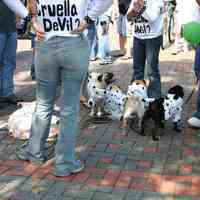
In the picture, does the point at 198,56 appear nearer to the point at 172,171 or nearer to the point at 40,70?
the point at 172,171

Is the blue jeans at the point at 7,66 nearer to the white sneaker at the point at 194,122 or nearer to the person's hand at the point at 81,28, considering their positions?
the white sneaker at the point at 194,122

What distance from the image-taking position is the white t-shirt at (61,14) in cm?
415

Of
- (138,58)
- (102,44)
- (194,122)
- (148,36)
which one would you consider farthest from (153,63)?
(102,44)

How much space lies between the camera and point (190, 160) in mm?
4926

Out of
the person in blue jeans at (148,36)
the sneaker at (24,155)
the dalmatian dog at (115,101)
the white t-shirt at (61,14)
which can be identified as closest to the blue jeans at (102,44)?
the person in blue jeans at (148,36)

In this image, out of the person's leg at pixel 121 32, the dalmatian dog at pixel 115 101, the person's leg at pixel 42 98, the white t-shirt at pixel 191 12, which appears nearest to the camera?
the person's leg at pixel 42 98

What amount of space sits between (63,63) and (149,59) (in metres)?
2.72

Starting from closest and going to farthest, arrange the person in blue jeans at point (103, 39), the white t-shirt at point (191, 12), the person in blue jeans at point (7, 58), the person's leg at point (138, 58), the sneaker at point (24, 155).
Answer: the sneaker at point (24, 155)
the white t-shirt at point (191, 12)
the person in blue jeans at point (7, 58)
the person's leg at point (138, 58)
the person in blue jeans at point (103, 39)

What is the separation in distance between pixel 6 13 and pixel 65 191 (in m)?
3.13

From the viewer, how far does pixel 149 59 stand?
6762 mm

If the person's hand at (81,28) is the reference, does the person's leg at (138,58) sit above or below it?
below

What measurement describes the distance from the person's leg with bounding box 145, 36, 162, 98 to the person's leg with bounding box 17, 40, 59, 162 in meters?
2.50

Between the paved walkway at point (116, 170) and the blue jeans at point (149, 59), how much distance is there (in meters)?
0.85

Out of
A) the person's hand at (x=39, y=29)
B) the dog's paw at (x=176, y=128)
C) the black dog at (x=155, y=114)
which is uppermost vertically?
the person's hand at (x=39, y=29)
